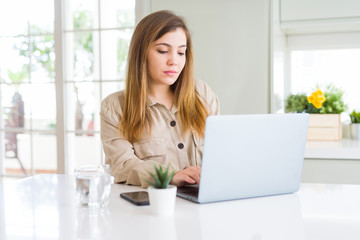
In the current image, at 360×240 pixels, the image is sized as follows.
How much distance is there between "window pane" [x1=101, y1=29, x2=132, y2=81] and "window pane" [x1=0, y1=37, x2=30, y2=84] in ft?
2.28

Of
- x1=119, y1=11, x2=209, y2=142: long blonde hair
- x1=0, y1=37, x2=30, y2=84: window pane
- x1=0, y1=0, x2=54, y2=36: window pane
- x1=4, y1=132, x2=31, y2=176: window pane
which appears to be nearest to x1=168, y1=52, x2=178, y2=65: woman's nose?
x1=119, y1=11, x2=209, y2=142: long blonde hair

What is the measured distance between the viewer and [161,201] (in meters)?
1.04

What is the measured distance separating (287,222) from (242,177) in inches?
9.2

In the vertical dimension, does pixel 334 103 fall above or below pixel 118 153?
above

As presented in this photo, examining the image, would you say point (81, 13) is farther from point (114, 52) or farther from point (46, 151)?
point (46, 151)

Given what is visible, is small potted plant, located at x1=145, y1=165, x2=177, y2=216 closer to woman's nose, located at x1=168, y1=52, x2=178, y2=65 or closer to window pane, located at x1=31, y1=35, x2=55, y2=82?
woman's nose, located at x1=168, y1=52, x2=178, y2=65

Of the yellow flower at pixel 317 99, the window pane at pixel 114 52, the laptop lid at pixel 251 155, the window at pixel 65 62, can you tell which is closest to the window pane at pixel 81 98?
the window at pixel 65 62

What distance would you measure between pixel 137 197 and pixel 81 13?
2.58 m

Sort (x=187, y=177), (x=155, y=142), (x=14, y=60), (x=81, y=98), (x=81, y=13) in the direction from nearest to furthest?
(x=187, y=177) < (x=155, y=142) < (x=81, y=98) < (x=81, y=13) < (x=14, y=60)

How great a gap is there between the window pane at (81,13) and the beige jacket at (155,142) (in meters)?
1.58

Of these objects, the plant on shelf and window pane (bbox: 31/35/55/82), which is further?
window pane (bbox: 31/35/55/82)

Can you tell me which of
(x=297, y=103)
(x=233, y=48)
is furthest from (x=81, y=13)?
(x=297, y=103)

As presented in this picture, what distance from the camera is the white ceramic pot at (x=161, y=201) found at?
1.04 metres

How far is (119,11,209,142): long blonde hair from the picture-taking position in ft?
5.63
